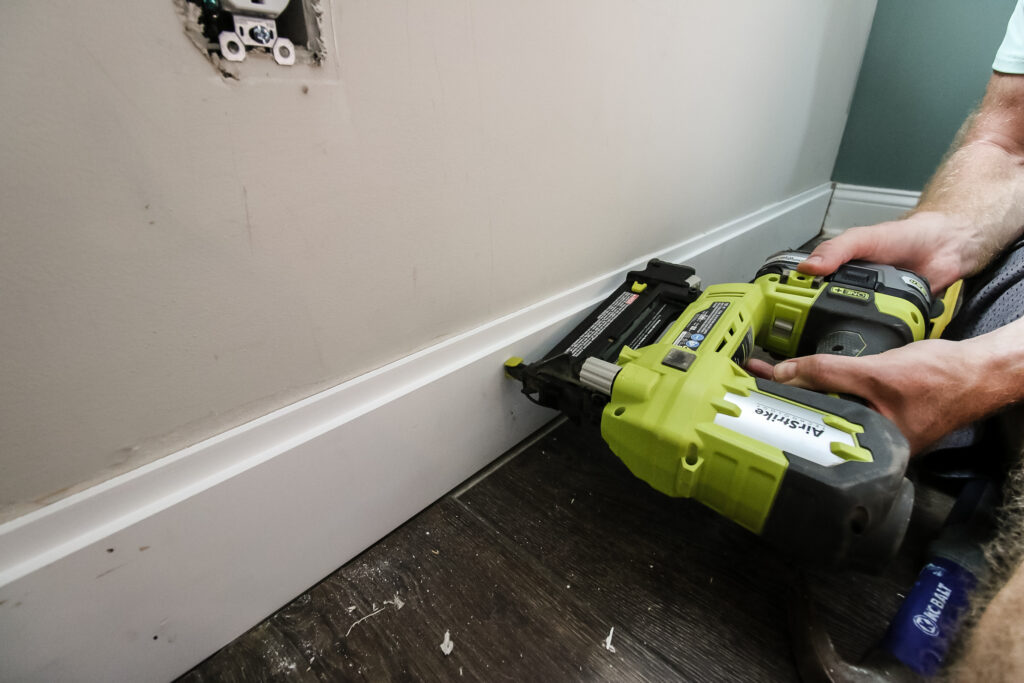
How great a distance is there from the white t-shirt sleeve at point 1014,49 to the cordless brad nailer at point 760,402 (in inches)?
19.1

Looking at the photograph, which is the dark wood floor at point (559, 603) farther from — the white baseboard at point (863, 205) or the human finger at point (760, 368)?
the white baseboard at point (863, 205)

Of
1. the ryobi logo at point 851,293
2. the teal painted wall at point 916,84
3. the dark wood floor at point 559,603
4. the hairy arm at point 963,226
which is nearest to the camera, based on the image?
the dark wood floor at point 559,603

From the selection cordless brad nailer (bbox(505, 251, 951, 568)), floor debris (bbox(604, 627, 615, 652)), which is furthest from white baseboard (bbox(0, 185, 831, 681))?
floor debris (bbox(604, 627, 615, 652))

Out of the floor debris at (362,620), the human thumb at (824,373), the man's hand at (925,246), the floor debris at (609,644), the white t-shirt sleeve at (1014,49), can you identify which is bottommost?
the floor debris at (362,620)

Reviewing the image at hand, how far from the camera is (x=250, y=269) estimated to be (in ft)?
1.21

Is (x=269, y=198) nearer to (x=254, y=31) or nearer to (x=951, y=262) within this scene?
(x=254, y=31)

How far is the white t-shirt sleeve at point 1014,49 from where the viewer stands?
771 mm

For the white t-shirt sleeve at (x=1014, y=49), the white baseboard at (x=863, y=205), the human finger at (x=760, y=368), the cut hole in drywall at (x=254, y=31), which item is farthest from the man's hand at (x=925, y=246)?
the white baseboard at (x=863, y=205)

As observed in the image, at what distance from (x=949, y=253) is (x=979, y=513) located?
1.52 feet

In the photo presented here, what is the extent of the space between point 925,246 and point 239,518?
1.04 m

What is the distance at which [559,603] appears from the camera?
18.8 inches

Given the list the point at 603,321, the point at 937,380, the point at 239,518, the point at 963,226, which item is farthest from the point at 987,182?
the point at 239,518

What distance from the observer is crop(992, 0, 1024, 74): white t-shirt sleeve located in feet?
2.53

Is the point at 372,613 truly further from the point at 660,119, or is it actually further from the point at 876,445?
the point at 660,119
